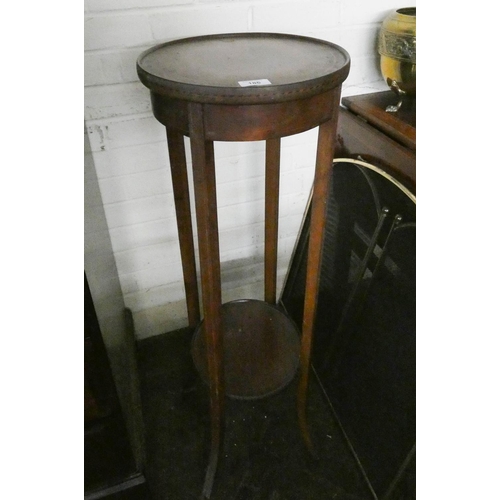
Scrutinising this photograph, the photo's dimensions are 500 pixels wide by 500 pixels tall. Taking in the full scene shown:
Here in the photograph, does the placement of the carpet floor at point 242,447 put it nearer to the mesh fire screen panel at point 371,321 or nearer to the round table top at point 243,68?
the mesh fire screen panel at point 371,321

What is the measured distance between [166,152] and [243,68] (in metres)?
0.42

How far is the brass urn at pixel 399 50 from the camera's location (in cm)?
100

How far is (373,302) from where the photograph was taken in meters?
1.10

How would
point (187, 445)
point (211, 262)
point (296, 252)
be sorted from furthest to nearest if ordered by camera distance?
point (296, 252) → point (187, 445) → point (211, 262)

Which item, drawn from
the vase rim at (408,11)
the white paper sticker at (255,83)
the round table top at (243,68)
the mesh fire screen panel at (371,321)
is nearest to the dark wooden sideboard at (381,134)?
the mesh fire screen panel at (371,321)

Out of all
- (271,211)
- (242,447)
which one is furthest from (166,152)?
(242,447)

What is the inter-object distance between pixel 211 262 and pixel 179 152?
270 millimetres

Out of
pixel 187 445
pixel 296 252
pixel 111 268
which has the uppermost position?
pixel 111 268

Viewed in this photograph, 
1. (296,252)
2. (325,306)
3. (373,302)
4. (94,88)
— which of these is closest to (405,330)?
(373,302)

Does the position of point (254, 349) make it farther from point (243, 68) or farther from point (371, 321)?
point (243, 68)

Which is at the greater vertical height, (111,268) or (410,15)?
Answer: (410,15)

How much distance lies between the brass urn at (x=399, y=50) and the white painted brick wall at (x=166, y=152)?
0.08 meters
